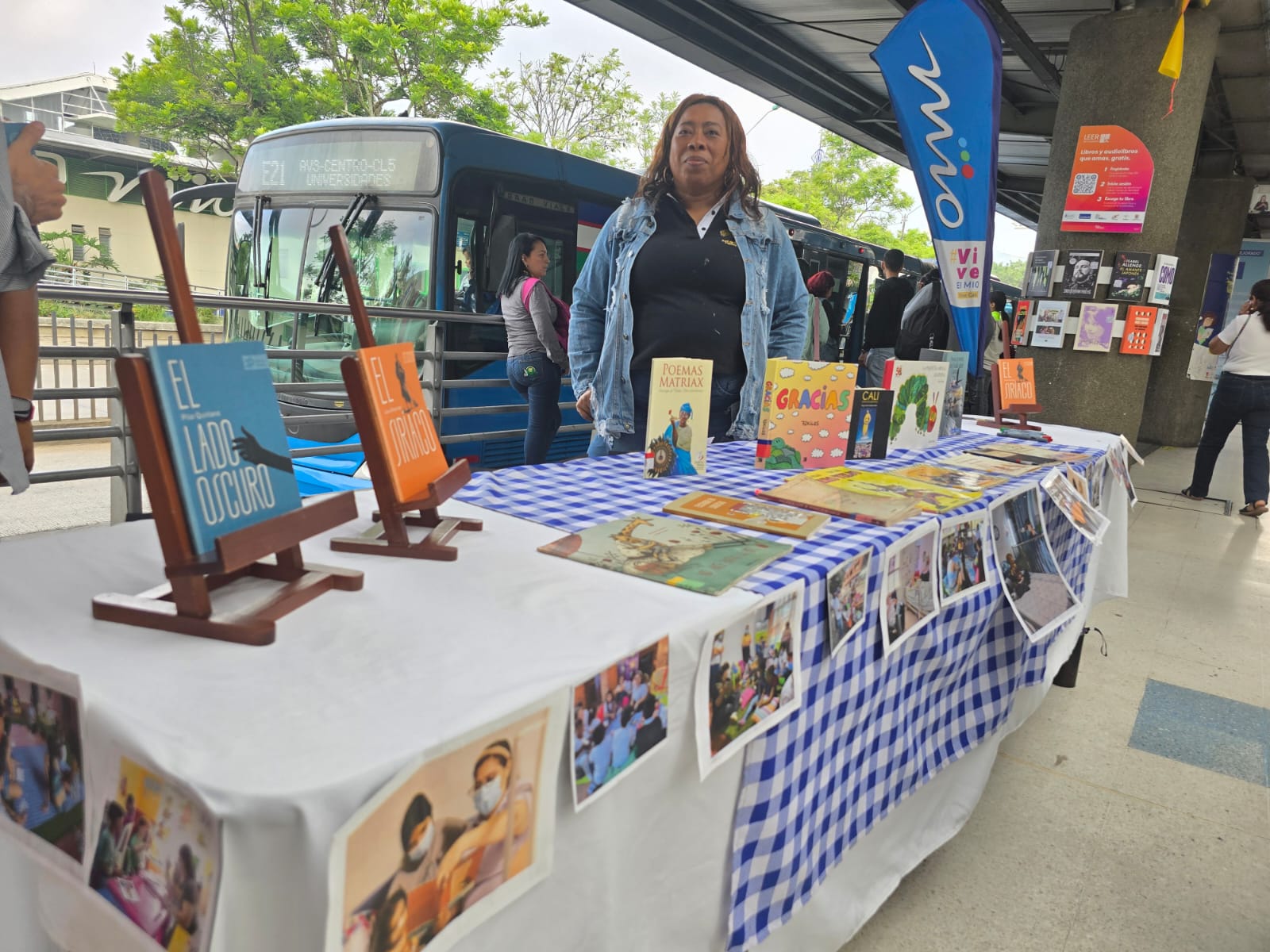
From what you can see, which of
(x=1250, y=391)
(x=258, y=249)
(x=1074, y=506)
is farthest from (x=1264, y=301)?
(x=258, y=249)

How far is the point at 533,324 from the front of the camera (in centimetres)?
425

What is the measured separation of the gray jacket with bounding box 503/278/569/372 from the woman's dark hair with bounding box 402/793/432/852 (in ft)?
12.0

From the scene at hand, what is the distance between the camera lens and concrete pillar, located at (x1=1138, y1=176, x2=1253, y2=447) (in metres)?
9.23

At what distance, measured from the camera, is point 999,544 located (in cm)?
181

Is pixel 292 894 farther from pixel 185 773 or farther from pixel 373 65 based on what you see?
pixel 373 65

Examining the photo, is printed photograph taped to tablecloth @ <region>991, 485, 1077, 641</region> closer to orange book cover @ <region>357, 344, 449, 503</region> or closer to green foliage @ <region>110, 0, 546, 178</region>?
orange book cover @ <region>357, 344, 449, 503</region>

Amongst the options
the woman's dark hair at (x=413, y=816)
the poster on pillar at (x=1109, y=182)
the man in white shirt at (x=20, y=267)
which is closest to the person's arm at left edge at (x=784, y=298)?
the man in white shirt at (x=20, y=267)

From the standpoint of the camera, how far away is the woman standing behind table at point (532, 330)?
13.7 ft

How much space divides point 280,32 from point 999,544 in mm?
17756

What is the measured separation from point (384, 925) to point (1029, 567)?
5.48 feet

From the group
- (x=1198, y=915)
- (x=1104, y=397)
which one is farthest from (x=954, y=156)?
(x=1198, y=915)

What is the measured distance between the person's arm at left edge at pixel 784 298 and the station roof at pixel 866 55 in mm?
4822

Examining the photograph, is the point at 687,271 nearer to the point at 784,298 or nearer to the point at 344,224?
the point at 784,298

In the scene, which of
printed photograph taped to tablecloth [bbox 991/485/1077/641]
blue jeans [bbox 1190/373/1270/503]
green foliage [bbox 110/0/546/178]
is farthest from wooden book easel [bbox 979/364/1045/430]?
green foliage [bbox 110/0/546/178]
